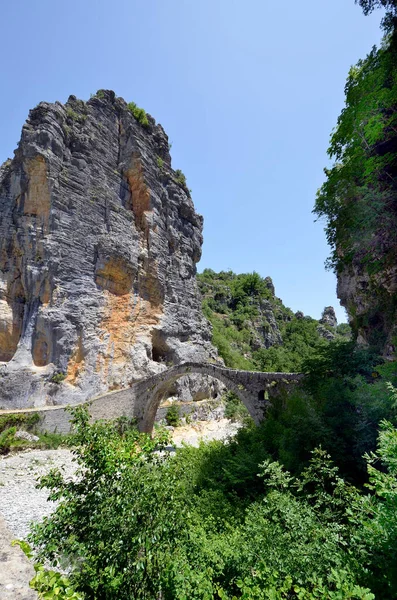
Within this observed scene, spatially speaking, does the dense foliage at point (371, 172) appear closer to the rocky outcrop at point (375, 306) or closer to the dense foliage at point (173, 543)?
the rocky outcrop at point (375, 306)

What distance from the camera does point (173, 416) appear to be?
1942cm

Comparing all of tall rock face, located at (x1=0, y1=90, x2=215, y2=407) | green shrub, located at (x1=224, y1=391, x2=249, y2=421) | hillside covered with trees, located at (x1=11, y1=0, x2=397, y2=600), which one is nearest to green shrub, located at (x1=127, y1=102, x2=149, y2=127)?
tall rock face, located at (x1=0, y1=90, x2=215, y2=407)

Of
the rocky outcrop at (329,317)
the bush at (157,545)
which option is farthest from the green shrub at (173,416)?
the rocky outcrop at (329,317)

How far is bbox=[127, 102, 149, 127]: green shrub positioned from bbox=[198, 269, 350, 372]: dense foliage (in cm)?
2378

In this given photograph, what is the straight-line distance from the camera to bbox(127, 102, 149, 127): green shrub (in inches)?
955

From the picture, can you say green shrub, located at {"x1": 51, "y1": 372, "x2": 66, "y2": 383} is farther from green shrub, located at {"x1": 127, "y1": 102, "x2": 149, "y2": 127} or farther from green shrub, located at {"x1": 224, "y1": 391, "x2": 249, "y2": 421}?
green shrub, located at {"x1": 127, "y1": 102, "x2": 149, "y2": 127}

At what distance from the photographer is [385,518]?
9.31ft

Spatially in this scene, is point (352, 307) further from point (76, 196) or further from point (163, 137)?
point (163, 137)

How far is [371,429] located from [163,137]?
28.4m

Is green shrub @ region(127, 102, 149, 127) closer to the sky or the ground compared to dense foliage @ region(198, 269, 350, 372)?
closer to the sky

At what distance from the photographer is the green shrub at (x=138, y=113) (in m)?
24.3

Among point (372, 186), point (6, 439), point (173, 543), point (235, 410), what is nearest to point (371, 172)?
point (372, 186)

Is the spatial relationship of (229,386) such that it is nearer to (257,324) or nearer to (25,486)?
(25,486)

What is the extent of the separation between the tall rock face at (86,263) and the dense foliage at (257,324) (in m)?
15.9
